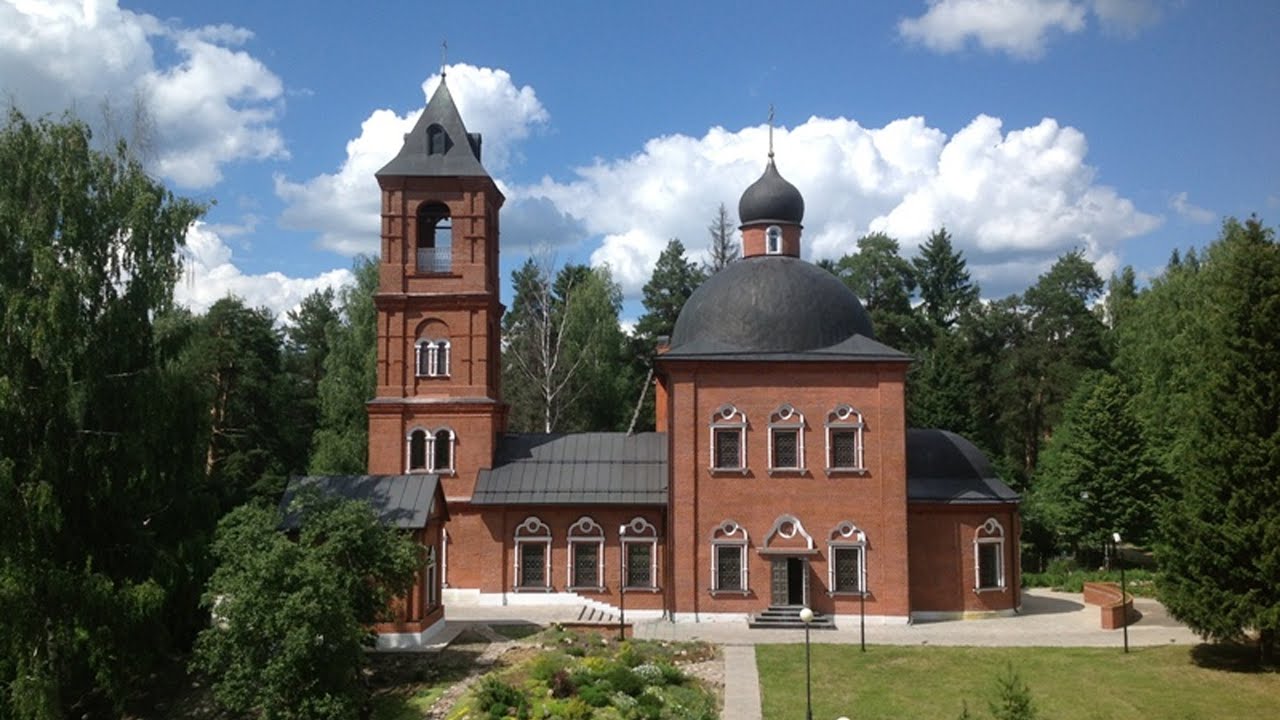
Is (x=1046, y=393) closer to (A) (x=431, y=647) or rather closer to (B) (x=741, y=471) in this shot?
(B) (x=741, y=471)

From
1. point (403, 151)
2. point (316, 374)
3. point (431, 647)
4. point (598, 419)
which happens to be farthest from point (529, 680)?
point (316, 374)

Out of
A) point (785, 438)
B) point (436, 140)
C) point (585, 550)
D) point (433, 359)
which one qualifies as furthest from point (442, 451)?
point (785, 438)

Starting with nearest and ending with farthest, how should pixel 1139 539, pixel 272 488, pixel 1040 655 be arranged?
1. pixel 1040 655
2. pixel 1139 539
3. pixel 272 488

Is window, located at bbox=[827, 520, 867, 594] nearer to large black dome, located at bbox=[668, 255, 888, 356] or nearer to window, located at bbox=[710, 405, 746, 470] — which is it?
window, located at bbox=[710, 405, 746, 470]

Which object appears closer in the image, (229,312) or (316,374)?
(229,312)

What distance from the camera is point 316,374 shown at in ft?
178

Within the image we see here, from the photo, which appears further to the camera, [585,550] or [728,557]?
[585,550]

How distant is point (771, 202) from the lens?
102 feet

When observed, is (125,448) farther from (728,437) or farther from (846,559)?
(846,559)

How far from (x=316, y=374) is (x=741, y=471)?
1306 inches

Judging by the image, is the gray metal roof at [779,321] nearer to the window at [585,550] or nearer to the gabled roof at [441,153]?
the window at [585,550]

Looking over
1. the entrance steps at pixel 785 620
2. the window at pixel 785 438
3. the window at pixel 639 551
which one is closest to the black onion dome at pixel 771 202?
the window at pixel 785 438

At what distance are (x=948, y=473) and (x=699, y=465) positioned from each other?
7.38 meters

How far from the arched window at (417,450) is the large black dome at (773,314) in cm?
816
